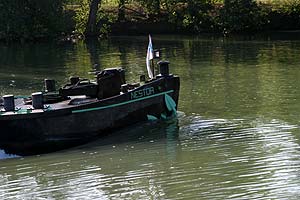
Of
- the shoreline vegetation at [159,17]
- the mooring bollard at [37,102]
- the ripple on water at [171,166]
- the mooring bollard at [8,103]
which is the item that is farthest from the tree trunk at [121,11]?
the mooring bollard at [8,103]

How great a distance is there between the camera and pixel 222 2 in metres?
52.2

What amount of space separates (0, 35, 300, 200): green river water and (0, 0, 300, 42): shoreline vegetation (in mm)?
20185

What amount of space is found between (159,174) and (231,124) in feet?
14.4

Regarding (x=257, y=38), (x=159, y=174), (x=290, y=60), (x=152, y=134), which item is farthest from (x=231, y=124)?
(x=257, y=38)

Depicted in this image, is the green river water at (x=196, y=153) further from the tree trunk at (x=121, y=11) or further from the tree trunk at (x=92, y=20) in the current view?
the tree trunk at (x=121, y=11)

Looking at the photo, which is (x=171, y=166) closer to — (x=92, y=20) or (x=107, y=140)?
(x=107, y=140)

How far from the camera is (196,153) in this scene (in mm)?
13094

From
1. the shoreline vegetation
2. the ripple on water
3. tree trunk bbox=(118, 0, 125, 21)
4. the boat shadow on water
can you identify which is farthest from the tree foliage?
the ripple on water

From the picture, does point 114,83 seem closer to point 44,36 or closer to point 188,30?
point 44,36

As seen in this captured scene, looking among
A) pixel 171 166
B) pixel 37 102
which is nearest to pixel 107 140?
pixel 37 102

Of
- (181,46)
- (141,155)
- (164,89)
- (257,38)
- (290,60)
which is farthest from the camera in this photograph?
(257,38)

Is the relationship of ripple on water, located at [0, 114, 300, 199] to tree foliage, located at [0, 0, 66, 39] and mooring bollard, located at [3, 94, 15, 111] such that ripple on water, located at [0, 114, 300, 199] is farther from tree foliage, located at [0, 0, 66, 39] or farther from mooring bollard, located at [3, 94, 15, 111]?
tree foliage, located at [0, 0, 66, 39]

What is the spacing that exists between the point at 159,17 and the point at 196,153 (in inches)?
1532

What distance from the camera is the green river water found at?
35.8 ft
